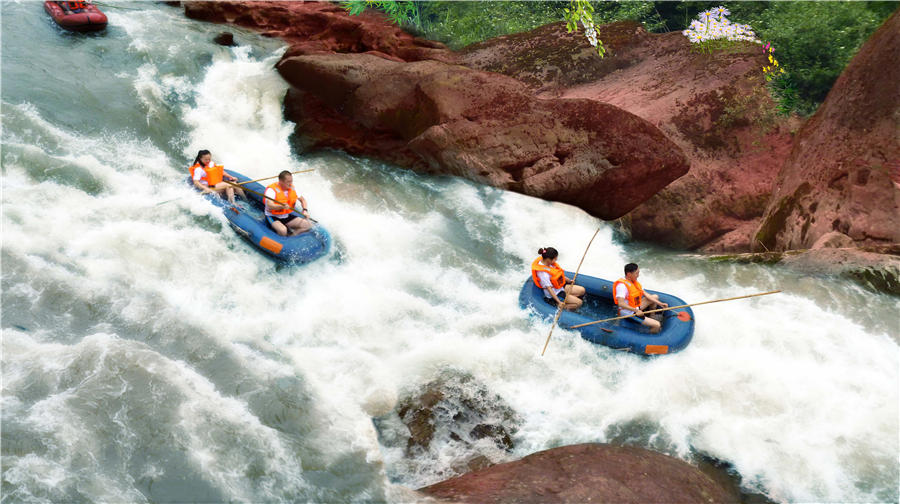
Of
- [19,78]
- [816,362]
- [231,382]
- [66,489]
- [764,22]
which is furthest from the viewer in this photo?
[764,22]

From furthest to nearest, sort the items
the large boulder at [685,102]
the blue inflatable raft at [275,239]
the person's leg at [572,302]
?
the large boulder at [685,102]
the blue inflatable raft at [275,239]
the person's leg at [572,302]

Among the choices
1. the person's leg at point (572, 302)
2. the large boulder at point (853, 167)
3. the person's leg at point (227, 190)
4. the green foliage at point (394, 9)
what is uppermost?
the large boulder at point (853, 167)

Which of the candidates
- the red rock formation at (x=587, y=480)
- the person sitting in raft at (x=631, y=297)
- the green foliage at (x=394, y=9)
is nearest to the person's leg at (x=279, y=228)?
the red rock formation at (x=587, y=480)

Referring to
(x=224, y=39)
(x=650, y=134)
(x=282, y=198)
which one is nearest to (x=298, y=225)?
(x=282, y=198)

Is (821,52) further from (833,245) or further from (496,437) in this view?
(496,437)

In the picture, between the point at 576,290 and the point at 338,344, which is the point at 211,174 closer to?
the point at 338,344

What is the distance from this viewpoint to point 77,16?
10656 millimetres

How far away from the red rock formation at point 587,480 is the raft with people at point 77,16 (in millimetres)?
10639

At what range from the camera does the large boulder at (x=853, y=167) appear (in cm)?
715

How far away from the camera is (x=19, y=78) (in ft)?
29.8

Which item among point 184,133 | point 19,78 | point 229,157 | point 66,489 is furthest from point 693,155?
point 19,78

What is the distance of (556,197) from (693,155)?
2.92 m

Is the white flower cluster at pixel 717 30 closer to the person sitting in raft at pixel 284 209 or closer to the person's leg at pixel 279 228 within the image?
the person sitting in raft at pixel 284 209

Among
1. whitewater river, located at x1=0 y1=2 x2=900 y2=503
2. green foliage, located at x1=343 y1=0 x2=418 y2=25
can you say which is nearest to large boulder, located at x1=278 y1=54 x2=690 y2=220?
whitewater river, located at x1=0 y1=2 x2=900 y2=503
